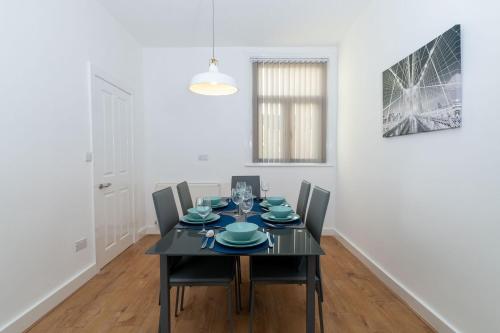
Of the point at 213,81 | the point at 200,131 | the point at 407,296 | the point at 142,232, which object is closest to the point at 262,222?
the point at 213,81

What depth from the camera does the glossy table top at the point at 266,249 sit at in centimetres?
134

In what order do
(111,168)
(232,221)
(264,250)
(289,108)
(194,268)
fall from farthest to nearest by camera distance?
1. (289,108)
2. (111,168)
3. (232,221)
4. (194,268)
5. (264,250)

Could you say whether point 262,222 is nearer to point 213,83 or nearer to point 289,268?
point 289,268

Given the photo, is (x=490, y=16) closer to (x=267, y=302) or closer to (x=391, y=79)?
(x=391, y=79)

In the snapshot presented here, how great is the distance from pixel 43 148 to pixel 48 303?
1.25 meters

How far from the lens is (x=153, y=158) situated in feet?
13.0

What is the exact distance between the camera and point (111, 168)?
3.05m

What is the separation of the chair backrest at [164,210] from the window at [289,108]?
2084 mm

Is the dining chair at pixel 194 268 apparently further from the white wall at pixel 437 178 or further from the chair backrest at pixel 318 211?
the white wall at pixel 437 178

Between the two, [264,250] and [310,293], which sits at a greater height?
[264,250]

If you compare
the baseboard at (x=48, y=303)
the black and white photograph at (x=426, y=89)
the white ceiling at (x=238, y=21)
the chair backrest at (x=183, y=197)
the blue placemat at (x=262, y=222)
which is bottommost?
the baseboard at (x=48, y=303)

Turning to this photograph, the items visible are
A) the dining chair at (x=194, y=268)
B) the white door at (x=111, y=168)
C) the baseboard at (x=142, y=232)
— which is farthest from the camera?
the baseboard at (x=142, y=232)

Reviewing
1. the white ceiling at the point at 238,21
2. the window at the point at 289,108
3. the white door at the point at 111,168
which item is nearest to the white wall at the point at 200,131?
the window at the point at 289,108

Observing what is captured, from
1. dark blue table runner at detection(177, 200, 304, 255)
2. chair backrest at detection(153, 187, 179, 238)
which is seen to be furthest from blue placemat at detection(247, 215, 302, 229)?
chair backrest at detection(153, 187, 179, 238)
